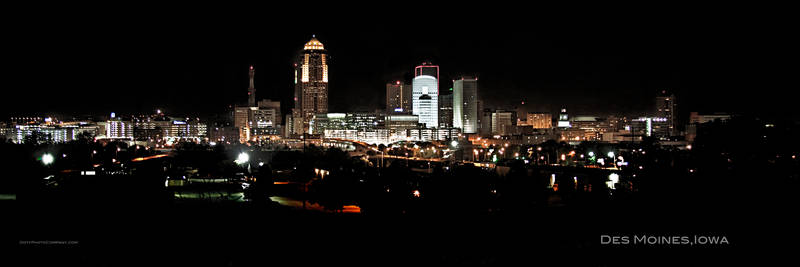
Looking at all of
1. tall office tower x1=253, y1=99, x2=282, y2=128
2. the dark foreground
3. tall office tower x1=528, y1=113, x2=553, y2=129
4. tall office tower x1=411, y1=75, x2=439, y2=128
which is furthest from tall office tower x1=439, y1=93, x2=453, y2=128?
the dark foreground

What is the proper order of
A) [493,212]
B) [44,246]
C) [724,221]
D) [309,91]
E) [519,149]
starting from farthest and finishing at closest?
[309,91] → [519,149] → [493,212] → [724,221] → [44,246]

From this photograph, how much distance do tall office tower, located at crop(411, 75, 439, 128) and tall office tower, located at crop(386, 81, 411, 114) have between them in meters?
1.39

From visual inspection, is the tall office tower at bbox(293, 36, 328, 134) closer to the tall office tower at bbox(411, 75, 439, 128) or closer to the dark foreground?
the tall office tower at bbox(411, 75, 439, 128)

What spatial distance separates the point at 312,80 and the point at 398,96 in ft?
54.1

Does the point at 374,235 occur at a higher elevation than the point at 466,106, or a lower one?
lower

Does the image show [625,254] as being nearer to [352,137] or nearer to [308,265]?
[308,265]

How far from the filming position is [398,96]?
346ft

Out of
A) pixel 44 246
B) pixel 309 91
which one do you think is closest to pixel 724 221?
pixel 44 246

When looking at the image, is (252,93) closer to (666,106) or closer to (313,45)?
(313,45)

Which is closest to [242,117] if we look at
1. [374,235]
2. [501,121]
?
[501,121]

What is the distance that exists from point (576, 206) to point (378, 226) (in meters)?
4.10

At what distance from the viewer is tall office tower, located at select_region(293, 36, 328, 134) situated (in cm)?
9519

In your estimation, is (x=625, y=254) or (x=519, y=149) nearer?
(x=625, y=254)

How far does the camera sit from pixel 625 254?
24.3ft
